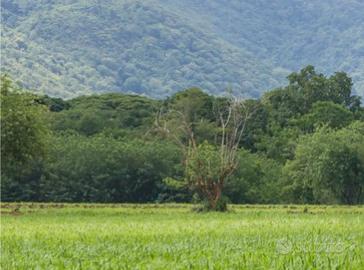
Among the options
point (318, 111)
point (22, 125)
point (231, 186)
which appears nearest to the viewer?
point (22, 125)

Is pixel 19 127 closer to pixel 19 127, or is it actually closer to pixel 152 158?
pixel 19 127

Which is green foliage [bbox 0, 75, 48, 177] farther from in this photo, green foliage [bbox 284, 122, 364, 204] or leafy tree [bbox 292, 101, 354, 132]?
leafy tree [bbox 292, 101, 354, 132]

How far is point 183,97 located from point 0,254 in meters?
115

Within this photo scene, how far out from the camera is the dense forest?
5259 centimetres

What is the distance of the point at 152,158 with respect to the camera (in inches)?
3371

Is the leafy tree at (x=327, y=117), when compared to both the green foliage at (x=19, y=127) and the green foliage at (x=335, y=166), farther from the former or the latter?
the green foliage at (x=19, y=127)

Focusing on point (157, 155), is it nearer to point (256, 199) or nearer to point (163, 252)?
point (256, 199)

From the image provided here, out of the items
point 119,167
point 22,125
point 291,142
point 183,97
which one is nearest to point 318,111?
point 291,142

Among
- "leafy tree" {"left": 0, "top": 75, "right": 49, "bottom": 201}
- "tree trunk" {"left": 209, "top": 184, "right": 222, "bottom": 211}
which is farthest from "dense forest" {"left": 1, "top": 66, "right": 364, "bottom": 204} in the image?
"tree trunk" {"left": 209, "top": 184, "right": 222, "bottom": 211}

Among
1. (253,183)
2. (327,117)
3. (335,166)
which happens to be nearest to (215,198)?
(335,166)

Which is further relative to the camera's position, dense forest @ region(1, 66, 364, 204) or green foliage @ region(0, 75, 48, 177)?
dense forest @ region(1, 66, 364, 204)

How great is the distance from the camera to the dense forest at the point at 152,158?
A: 173 feet

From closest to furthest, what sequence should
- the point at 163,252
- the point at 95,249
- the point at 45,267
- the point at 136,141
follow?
the point at 45,267
the point at 163,252
the point at 95,249
the point at 136,141

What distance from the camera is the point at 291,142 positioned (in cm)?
9519
